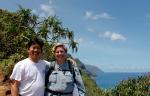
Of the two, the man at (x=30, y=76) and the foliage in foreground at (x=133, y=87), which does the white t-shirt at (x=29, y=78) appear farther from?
the foliage in foreground at (x=133, y=87)

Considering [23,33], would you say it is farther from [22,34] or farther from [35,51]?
[35,51]

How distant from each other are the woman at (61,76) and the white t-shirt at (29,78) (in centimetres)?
16

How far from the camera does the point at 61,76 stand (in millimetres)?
7121

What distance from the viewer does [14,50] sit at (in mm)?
12555

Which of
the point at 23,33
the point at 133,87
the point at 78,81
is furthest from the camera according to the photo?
the point at 133,87

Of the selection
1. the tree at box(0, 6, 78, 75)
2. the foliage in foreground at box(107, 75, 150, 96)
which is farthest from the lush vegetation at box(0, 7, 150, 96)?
the foliage in foreground at box(107, 75, 150, 96)

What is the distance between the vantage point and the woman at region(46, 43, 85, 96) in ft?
23.2

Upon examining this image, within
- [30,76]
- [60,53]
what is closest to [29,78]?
[30,76]

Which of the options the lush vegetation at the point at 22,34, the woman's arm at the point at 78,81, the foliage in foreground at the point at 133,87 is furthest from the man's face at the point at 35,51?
the foliage in foreground at the point at 133,87

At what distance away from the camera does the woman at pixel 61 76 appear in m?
7.08

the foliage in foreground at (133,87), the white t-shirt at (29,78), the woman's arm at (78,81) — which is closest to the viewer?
the white t-shirt at (29,78)

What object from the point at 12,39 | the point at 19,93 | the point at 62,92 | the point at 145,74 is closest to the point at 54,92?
the point at 62,92

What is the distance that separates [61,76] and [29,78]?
1.80ft

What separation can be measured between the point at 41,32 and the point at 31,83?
Result: 510cm
